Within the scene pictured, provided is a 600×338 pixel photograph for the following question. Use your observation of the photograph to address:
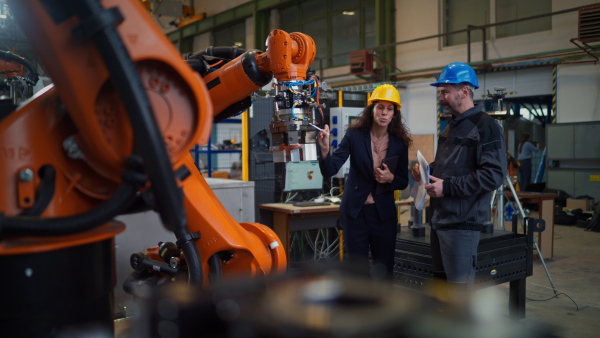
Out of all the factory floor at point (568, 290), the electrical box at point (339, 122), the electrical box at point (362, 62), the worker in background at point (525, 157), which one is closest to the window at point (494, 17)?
the electrical box at point (362, 62)

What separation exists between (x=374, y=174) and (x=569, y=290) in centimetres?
288

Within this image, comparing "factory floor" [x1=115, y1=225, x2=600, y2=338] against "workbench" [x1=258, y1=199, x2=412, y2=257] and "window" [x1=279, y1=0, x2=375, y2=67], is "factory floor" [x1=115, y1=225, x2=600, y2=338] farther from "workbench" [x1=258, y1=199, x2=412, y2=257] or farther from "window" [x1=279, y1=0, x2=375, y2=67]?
"window" [x1=279, y1=0, x2=375, y2=67]

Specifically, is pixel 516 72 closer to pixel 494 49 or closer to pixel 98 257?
pixel 494 49

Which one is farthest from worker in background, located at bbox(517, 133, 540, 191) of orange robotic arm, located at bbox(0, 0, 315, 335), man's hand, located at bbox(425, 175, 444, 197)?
orange robotic arm, located at bbox(0, 0, 315, 335)

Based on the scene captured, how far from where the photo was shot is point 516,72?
31.1 feet

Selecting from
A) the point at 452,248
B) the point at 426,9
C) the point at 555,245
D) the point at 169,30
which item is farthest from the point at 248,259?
the point at 169,30

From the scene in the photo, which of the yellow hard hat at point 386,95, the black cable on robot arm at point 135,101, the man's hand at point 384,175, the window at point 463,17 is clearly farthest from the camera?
the window at point 463,17

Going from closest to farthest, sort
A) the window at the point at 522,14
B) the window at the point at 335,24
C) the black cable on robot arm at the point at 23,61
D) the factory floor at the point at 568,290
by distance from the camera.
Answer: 1. the black cable on robot arm at the point at 23,61
2. the factory floor at the point at 568,290
3. the window at the point at 522,14
4. the window at the point at 335,24

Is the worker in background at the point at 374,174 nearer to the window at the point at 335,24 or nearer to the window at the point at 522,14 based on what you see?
the window at the point at 522,14

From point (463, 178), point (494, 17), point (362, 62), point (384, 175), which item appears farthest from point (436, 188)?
point (362, 62)

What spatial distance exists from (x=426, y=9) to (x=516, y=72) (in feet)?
7.89

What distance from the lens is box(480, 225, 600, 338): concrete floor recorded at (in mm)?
3857

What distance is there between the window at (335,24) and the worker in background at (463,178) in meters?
9.44

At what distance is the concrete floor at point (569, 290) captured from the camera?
3857 mm
